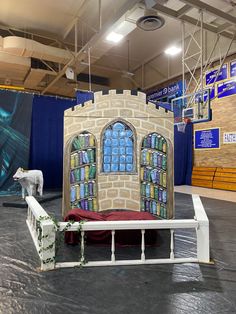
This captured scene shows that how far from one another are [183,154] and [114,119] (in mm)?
6391

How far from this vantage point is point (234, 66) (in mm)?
7945

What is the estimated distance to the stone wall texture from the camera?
4.17m

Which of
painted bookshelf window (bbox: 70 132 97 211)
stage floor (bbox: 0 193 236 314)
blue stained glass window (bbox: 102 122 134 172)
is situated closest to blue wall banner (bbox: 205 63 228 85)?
blue stained glass window (bbox: 102 122 134 172)

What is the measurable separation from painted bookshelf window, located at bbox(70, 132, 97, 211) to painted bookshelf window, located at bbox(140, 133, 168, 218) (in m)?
0.76

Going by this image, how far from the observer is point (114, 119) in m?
4.22

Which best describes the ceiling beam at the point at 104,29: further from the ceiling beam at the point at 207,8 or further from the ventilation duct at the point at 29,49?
the ceiling beam at the point at 207,8

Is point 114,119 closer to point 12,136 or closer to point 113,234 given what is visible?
point 113,234

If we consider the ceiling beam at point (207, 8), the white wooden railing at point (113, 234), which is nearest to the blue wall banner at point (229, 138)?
the ceiling beam at point (207, 8)

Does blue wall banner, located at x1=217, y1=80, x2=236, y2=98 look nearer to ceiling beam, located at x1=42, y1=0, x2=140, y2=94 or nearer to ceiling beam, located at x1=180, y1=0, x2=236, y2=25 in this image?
ceiling beam, located at x1=180, y1=0, x2=236, y2=25

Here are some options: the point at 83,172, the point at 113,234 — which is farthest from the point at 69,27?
the point at 113,234

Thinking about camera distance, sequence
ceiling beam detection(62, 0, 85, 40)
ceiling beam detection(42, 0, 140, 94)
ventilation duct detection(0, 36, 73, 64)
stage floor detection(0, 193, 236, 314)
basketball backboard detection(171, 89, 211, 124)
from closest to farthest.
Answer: stage floor detection(0, 193, 236, 314) < ceiling beam detection(42, 0, 140, 94) < basketball backboard detection(171, 89, 211, 124) < ceiling beam detection(62, 0, 85, 40) < ventilation duct detection(0, 36, 73, 64)

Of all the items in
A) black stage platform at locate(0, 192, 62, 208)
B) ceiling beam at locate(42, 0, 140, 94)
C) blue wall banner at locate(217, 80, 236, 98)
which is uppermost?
ceiling beam at locate(42, 0, 140, 94)

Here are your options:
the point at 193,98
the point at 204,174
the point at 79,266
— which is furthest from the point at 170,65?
the point at 79,266

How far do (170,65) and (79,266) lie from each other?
31.2 ft
